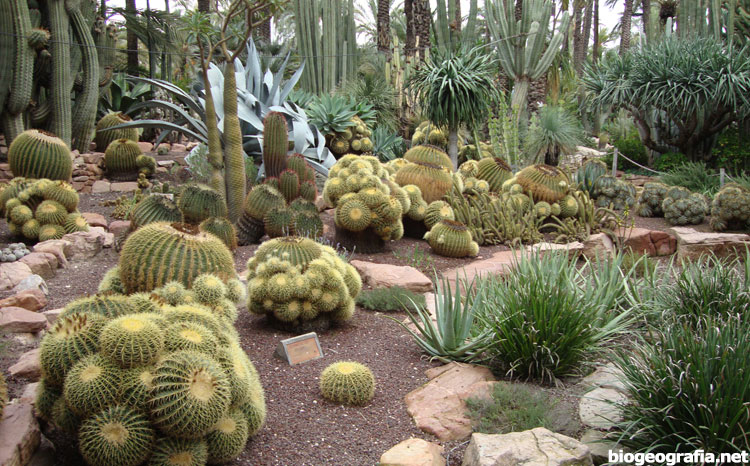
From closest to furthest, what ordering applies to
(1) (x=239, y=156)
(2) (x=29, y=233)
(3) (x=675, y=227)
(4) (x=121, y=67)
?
(2) (x=29, y=233) < (1) (x=239, y=156) < (3) (x=675, y=227) < (4) (x=121, y=67)

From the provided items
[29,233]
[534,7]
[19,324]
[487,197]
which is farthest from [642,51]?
[19,324]

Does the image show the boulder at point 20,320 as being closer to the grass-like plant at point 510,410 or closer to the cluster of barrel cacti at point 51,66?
the grass-like plant at point 510,410

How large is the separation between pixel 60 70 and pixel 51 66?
0.16 metres

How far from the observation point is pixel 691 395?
294 centimetres

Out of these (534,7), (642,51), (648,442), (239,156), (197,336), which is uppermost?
(534,7)

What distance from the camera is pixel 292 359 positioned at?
435 centimetres

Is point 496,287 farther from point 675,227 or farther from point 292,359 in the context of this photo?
point 675,227

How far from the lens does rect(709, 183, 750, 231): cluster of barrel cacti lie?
31.6 ft

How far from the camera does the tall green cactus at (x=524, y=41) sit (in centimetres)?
1562

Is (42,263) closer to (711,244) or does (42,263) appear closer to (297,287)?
(297,287)

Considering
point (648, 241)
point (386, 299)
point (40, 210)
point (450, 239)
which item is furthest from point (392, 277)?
point (648, 241)

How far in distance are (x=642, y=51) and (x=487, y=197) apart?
9302 mm

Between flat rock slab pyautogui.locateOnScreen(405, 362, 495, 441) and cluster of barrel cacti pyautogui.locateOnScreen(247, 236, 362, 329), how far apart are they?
1029 mm

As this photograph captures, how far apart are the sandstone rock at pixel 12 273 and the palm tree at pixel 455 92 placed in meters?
8.20
